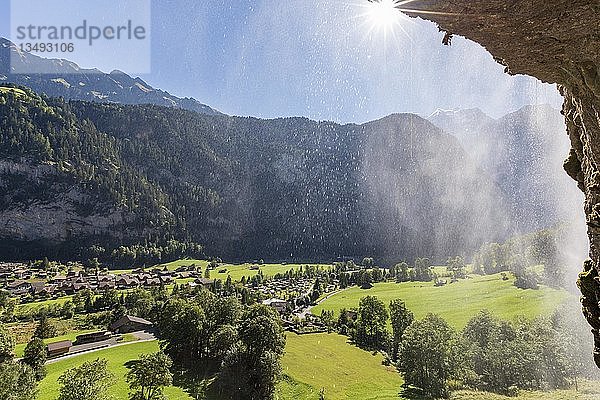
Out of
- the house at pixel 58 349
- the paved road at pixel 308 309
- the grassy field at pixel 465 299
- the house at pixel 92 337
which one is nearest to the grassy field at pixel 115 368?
the house at pixel 58 349

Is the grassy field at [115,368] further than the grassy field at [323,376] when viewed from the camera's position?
No

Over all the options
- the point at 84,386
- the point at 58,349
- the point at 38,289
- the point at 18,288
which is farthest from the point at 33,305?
the point at 84,386

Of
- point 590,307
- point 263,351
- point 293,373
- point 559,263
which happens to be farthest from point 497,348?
point 559,263

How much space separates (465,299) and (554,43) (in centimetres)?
8579

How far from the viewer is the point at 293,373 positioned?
42.3 meters

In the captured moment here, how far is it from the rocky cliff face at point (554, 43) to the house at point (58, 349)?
6640cm

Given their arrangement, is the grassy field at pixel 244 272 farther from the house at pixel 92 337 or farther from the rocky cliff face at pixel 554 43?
the rocky cliff face at pixel 554 43

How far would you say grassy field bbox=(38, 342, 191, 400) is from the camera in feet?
114

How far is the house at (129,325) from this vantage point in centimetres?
6750

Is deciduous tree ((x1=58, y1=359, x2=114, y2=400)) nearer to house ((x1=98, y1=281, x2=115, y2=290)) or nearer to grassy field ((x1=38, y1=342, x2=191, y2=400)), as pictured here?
grassy field ((x1=38, y1=342, x2=191, y2=400))

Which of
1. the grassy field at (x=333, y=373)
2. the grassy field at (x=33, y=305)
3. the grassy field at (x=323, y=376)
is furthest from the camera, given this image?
the grassy field at (x=33, y=305)

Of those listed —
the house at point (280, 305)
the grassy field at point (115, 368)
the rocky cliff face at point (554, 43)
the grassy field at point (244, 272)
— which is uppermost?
the rocky cliff face at point (554, 43)

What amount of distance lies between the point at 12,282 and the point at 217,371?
382 feet

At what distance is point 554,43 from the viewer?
7242 mm
